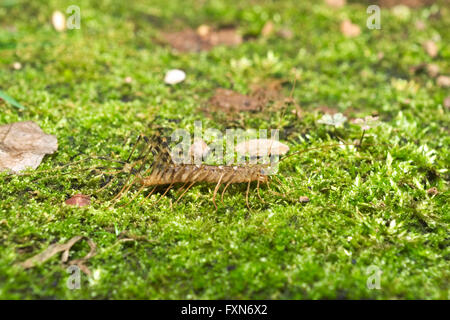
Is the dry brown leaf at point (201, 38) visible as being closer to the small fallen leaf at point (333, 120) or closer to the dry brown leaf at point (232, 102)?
the dry brown leaf at point (232, 102)

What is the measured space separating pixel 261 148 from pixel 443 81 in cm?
241

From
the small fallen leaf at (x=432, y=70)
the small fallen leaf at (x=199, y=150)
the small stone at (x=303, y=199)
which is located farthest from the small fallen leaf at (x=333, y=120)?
the small fallen leaf at (x=432, y=70)

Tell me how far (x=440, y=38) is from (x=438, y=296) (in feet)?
12.3

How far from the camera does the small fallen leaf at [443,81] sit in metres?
3.82

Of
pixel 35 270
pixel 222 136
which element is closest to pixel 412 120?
pixel 222 136

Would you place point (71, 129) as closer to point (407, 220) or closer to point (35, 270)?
point (35, 270)

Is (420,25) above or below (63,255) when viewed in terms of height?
above

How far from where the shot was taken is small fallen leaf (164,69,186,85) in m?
3.68

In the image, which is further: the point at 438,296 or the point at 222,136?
the point at 222,136

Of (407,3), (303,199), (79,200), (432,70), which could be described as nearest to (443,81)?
(432,70)

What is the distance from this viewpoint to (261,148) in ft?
9.29

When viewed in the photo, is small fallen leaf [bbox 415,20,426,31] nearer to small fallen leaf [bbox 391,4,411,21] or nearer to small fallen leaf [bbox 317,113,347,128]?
small fallen leaf [bbox 391,4,411,21]

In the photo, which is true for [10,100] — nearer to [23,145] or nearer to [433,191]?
[23,145]

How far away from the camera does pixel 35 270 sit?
1.90m
